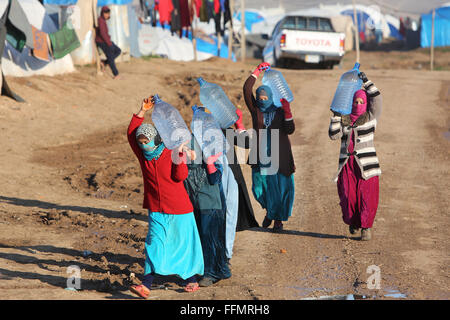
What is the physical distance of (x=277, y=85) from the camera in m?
7.68

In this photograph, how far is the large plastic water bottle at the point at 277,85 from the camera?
7547mm

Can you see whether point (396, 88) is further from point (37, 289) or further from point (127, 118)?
point (37, 289)

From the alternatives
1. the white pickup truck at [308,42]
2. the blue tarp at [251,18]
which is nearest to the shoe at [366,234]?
the white pickup truck at [308,42]

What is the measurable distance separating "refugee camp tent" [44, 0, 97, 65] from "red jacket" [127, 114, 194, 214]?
1223 centimetres

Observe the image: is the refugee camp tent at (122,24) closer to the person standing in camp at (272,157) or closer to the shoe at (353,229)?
the person standing in camp at (272,157)

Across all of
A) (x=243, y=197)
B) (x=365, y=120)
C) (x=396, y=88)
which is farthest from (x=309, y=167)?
(x=396, y=88)

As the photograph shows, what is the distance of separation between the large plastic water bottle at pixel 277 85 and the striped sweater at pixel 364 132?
24.4 inches

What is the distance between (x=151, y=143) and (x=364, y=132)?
2.87 m

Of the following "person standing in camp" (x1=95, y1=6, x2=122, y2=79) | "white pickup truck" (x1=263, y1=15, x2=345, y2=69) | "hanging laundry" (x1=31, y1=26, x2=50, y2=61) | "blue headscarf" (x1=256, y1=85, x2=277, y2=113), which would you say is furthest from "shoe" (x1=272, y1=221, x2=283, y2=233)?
"white pickup truck" (x1=263, y1=15, x2=345, y2=69)

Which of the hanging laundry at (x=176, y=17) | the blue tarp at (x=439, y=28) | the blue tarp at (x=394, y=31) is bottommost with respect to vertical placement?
the blue tarp at (x=394, y=31)

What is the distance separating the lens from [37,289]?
17.8 feet

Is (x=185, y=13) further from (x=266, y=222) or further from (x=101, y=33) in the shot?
(x=266, y=222)

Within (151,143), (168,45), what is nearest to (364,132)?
(151,143)

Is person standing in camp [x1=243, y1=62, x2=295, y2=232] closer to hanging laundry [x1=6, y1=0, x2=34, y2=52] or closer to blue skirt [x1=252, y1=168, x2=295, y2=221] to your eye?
blue skirt [x1=252, y1=168, x2=295, y2=221]
